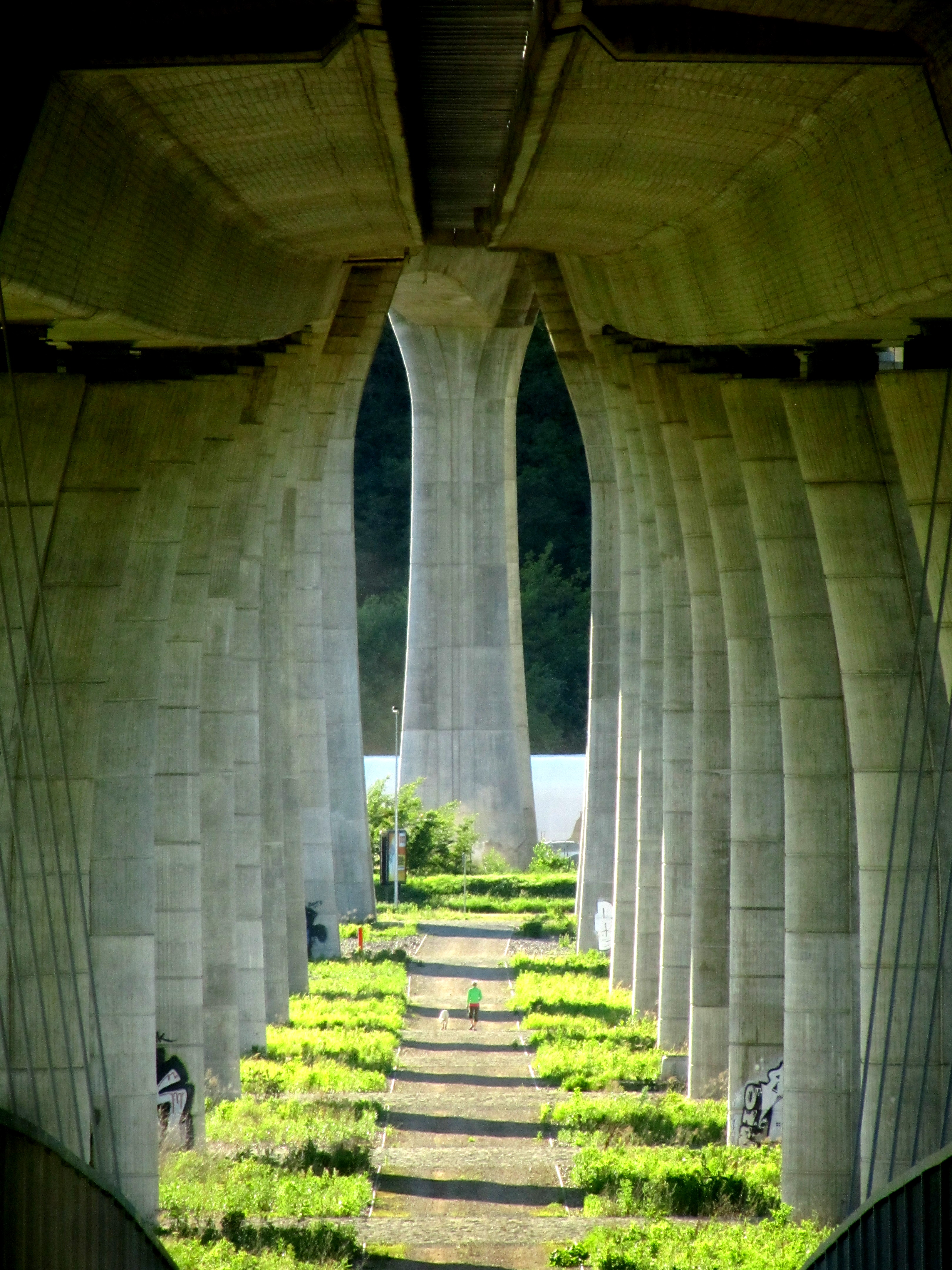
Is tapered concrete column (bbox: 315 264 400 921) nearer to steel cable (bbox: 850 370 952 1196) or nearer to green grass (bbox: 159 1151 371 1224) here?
green grass (bbox: 159 1151 371 1224)

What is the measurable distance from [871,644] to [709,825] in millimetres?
9642

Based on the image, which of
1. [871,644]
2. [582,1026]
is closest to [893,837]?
[871,644]

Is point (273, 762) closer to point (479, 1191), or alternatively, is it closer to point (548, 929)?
point (479, 1191)

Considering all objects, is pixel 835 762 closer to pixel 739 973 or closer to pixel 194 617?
pixel 739 973

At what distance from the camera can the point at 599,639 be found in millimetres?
48000

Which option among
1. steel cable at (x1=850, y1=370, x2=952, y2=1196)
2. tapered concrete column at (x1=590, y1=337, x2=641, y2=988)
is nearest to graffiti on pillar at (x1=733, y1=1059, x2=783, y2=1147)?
steel cable at (x1=850, y1=370, x2=952, y2=1196)

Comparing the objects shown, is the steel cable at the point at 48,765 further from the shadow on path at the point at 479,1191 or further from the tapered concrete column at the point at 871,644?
the tapered concrete column at the point at 871,644

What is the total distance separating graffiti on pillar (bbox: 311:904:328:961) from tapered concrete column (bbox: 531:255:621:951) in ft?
18.5

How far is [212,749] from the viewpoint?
29.0 meters

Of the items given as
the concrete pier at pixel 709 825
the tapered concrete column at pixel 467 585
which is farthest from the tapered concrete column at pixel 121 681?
the tapered concrete column at pixel 467 585

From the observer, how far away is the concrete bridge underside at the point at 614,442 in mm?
12781

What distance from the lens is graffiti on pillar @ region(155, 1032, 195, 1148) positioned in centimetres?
2466

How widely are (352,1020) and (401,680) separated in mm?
62391

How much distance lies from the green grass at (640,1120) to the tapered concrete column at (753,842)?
811mm
